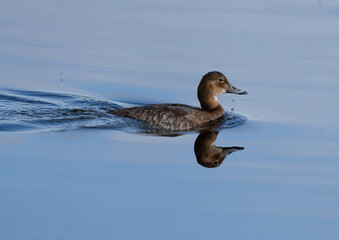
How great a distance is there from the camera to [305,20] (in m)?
18.9

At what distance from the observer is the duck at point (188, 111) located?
12484mm

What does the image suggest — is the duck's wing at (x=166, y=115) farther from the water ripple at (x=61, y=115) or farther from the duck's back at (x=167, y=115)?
the water ripple at (x=61, y=115)

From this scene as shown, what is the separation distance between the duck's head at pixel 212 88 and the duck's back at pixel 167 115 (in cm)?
59

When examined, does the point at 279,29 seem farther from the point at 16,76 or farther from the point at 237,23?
the point at 16,76

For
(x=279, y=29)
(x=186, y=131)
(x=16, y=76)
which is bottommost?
(x=186, y=131)

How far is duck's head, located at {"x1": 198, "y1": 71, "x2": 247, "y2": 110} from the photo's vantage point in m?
13.2

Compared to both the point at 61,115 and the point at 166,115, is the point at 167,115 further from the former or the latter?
the point at 61,115

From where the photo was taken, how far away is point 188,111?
1266 centimetres


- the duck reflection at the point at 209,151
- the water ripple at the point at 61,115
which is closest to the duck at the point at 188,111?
the water ripple at the point at 61,115

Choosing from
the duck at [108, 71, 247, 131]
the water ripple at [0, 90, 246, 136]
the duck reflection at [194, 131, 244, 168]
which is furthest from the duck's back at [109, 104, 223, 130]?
the duck reflection at [194, 131, 244, 168]

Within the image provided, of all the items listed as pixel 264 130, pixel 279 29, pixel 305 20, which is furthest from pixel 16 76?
pixel 305 20

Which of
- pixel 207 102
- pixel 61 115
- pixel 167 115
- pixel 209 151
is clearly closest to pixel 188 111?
pixel 167 115

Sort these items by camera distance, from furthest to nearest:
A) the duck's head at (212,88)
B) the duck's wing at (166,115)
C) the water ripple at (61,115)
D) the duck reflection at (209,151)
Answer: the duck's head at (212,88), the duck's wing at (166,115), the water ripple at (61,115), the duck reflection at (209,151)

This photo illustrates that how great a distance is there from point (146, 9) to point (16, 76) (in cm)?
566
